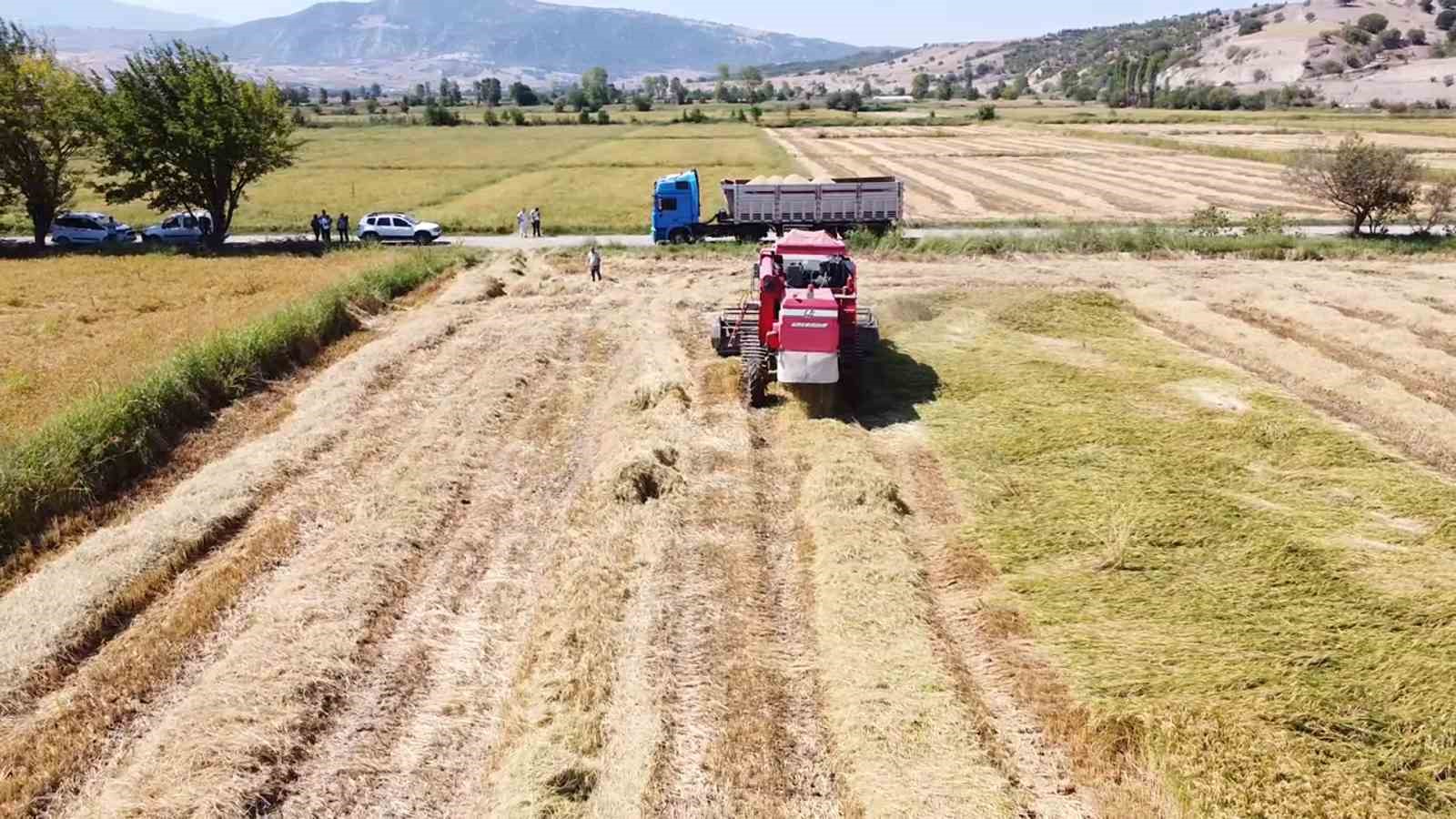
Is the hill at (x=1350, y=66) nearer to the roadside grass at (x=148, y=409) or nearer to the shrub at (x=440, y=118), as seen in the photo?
the shrub at (x=440, y=118)

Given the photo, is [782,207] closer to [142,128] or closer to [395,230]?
[395,230]

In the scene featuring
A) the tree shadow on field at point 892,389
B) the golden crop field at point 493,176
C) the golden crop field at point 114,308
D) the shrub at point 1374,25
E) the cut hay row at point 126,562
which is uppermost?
the shrub at point 1374,25

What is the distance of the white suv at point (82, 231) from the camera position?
37.5 meters

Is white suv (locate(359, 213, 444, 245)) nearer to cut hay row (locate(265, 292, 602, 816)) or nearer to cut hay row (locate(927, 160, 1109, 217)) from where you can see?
cut hay row (locate(265, 292, 602, 816))

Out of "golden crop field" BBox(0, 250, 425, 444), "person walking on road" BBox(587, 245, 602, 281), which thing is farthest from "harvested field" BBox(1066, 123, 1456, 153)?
"golden crop field" BBox(0, 250, 425, 444)

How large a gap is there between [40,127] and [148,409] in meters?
30.1

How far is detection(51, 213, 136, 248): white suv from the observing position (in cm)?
3753

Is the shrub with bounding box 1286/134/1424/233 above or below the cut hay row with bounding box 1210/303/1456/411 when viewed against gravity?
above

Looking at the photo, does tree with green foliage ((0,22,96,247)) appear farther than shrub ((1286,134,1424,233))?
Yes

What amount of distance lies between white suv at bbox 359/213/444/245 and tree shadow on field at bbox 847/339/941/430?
24.7 meters

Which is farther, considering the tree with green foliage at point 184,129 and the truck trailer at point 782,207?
the truck trailer at point 782,207

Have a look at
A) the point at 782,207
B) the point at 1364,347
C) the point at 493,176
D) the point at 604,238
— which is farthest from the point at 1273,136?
the point at 1364,347

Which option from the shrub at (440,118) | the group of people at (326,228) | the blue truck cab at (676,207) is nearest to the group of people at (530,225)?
the blue truck cab at (676,207)

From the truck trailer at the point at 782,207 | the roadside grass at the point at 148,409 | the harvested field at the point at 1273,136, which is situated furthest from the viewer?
the harvested field at the point at 1273,136
